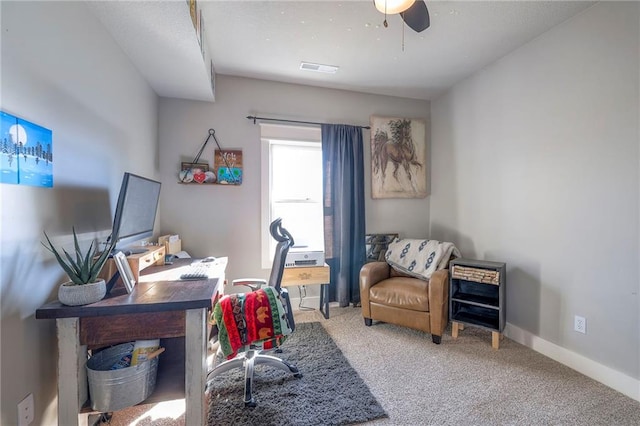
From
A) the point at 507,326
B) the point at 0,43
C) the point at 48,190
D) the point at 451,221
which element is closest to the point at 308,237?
the point at 451,221

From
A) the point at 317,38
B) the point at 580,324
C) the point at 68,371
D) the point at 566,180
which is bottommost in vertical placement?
the point at 580,324

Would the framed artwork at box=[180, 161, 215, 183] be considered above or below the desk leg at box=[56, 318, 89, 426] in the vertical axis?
above

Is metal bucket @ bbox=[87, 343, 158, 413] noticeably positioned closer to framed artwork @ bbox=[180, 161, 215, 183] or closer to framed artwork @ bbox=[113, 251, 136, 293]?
framed artwork @ bbox=[113, 251, 136, 293]

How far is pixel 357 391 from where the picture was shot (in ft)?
6.06

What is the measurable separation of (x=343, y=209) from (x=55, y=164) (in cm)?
248

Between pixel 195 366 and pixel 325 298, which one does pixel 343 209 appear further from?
pixel 195 366

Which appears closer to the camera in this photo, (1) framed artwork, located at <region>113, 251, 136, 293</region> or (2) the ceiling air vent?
(1) framed artwork, located at <region>113, 251, 136, 293</region>

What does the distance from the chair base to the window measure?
1.30 meters

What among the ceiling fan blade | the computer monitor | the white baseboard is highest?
the ceiling fan blade

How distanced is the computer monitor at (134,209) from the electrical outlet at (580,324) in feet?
10.1

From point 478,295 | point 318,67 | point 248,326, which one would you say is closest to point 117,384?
point 248,326

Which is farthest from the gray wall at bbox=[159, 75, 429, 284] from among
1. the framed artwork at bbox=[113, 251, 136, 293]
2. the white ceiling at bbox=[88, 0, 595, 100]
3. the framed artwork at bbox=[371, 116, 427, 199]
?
the framed artwork at bbox=[113, 251, 136, 293]

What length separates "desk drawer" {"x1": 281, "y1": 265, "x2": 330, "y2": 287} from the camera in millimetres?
2918

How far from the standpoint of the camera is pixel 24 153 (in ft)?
3.83
